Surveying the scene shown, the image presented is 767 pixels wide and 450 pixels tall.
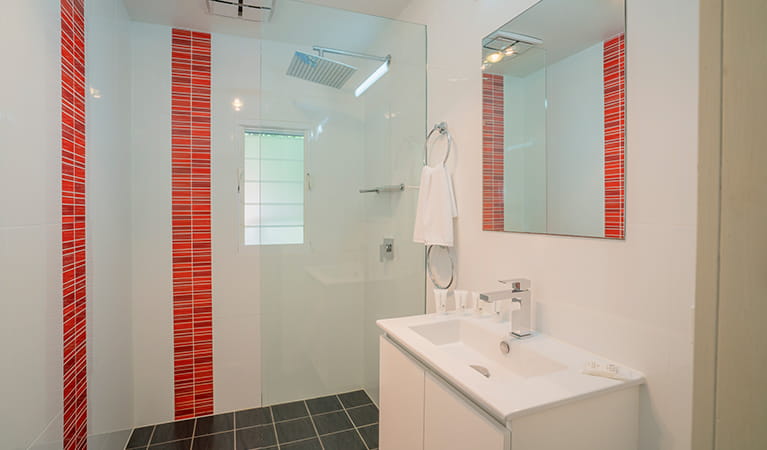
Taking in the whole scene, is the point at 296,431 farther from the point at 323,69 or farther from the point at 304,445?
the point at 323,69

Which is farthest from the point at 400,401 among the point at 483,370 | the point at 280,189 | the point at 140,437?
the point at 140,437

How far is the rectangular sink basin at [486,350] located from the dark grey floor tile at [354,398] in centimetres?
87

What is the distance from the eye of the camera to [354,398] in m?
2.08

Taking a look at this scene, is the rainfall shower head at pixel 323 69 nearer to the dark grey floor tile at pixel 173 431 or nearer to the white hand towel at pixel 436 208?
the white hand towel at pixel 436 208

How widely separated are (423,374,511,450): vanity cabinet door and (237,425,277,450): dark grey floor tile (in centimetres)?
136

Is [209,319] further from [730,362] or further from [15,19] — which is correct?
[730,362]

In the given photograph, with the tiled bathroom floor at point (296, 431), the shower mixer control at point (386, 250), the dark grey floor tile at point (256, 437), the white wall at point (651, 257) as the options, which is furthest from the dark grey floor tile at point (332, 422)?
the white wall at point (651, 257)

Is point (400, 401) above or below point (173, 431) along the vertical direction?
above

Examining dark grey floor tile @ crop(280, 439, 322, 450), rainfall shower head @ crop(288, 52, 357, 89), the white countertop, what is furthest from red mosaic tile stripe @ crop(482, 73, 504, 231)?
dark grey floor tile @ crop(280, 439, 322, 450)

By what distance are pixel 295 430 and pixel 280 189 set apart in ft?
4.64

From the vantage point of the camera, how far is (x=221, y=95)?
8.17 feet

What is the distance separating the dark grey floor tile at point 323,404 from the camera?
205cm

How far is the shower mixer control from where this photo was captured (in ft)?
6.73

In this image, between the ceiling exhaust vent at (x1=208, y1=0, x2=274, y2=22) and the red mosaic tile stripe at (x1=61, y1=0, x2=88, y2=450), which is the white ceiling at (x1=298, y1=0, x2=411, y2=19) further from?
the red mosaic tile stripe at (x1=61, y1=0, x2=88, y2=450)
